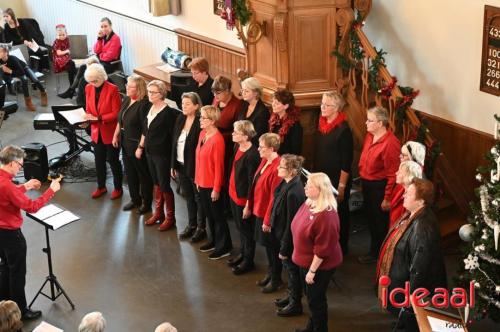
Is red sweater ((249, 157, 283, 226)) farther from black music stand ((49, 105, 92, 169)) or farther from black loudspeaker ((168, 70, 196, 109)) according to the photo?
black music stand ((49, 105, 92, 169))

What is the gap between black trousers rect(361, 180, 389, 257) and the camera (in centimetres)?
719

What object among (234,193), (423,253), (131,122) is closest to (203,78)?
(131,122)

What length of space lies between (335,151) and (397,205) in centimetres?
85

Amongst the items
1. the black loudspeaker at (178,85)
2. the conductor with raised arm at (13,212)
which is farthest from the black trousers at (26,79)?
the conductor with raised arm at (13,212)

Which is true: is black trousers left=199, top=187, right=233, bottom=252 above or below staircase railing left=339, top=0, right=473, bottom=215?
below

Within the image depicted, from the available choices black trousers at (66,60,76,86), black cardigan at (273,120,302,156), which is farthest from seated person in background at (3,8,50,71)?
black cardigan at (273,120,302,156)

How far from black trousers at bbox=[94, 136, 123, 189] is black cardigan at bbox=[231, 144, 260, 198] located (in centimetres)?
232

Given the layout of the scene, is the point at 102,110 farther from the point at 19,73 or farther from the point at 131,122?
the point at 19,73

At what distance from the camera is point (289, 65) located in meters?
8.00

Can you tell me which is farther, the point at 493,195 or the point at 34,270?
the point at 34,270

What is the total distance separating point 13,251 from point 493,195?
3792 millimetres

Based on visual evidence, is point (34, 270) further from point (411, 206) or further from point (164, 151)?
point (411, 206)

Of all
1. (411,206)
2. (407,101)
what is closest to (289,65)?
(407,101)

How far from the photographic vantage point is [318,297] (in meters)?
6.13
